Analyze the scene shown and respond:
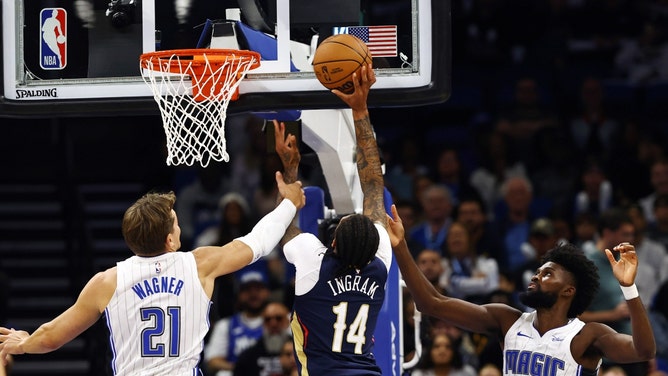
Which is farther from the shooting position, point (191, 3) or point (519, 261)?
point (519, 261)

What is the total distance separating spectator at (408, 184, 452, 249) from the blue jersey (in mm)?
4784

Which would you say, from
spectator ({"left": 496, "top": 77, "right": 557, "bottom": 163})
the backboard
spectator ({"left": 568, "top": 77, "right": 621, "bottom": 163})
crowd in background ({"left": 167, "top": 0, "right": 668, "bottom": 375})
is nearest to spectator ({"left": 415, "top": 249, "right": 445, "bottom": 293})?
crowd in background ({"left": 167, "top": 0, "right": 668, "bottom": 375})

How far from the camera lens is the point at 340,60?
5.84 meters

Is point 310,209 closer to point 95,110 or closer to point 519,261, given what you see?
point 95,110

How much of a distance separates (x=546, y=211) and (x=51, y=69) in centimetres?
594

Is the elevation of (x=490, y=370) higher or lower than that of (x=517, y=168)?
lower

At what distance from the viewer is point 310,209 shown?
7.22m

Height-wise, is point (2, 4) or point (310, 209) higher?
point (2, 4)

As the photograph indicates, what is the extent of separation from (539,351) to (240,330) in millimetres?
4647

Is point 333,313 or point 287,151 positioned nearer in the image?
point 333,313

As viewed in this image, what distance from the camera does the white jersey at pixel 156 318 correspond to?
212 inches

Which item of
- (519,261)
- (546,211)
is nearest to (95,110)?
(519,261)

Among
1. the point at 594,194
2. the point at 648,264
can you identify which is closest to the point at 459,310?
the point at 648,264

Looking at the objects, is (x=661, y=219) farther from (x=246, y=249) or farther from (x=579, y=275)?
(x=246, y=249)
